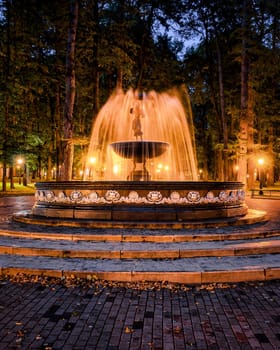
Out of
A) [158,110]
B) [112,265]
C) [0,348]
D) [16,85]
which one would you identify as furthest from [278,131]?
[0,348]

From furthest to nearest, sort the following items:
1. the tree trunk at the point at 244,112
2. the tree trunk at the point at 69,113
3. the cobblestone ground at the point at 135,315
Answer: the tree trunk at the point at 244,112, the tree trunk at the point at 69,113, the cobblestone ground at the point at 135,315

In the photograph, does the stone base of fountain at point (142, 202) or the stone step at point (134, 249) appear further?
the stone base of fountain at point (142, 202)

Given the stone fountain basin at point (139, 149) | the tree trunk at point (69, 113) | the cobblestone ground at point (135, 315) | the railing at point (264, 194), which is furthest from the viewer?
the railing at point (264, 194)

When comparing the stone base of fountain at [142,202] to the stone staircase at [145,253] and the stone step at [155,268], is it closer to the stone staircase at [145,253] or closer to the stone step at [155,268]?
the stone staircase at [145,253]

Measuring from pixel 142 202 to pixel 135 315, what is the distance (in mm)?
5678

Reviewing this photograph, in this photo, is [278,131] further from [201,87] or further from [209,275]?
[209,275]

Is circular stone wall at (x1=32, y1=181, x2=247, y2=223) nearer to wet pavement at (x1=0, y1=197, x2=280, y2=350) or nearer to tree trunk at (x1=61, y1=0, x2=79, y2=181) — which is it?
wet pavement at (x1=0, y1=197, x2=280, y2=350)

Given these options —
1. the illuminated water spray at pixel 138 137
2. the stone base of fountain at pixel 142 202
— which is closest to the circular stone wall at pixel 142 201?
the stone base of fountain at pixel 142 202

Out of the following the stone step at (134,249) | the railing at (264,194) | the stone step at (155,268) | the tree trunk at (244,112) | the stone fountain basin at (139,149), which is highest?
the tree trunk at (244,112)

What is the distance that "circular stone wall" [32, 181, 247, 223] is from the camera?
1002cm

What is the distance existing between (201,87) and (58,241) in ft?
91.8

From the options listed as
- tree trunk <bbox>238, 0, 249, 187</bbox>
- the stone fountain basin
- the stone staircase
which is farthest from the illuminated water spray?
the stone staircase

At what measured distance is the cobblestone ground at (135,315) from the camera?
380cm

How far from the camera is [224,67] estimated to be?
107 feet
